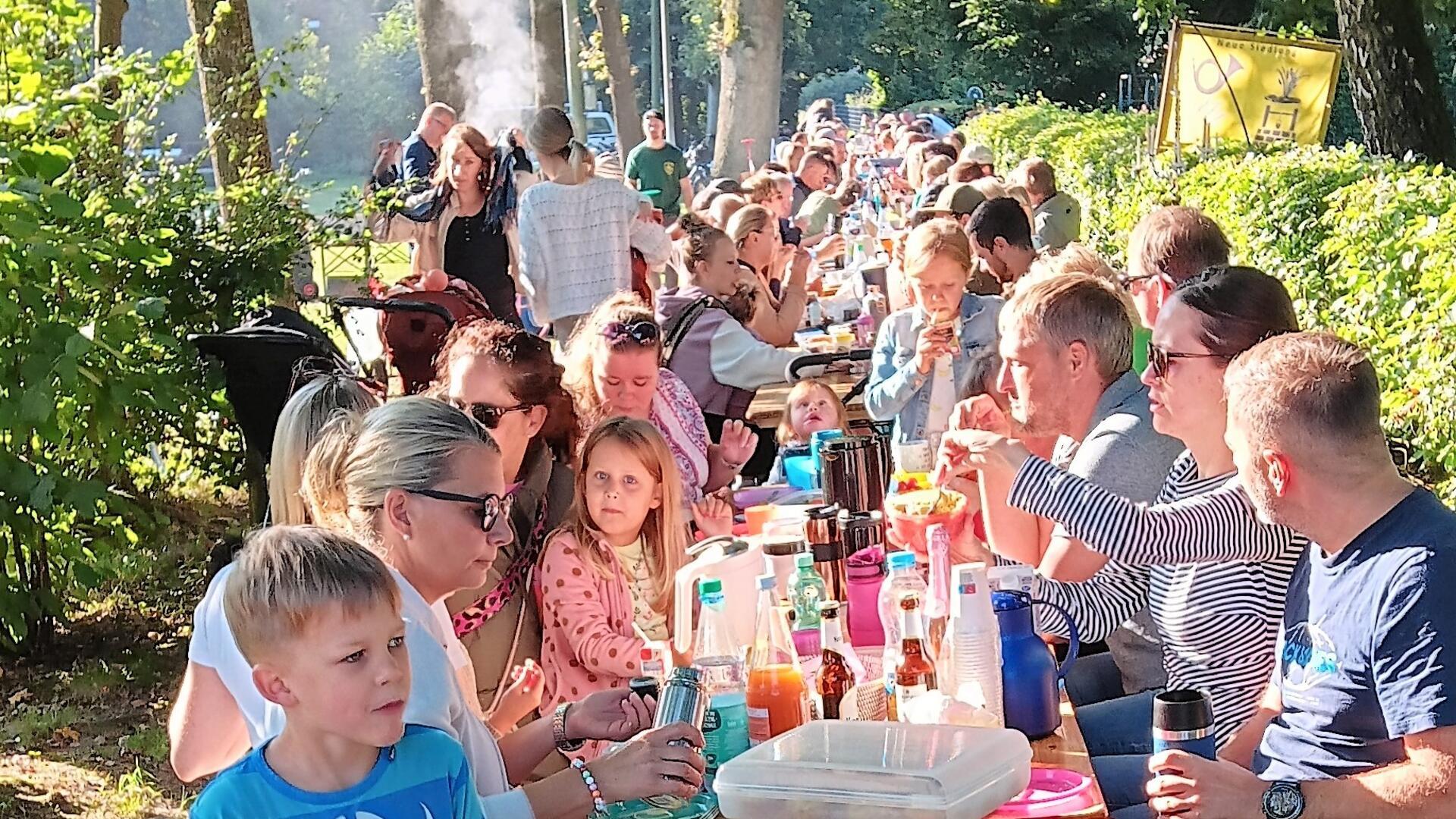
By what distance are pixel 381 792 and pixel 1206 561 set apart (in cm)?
172

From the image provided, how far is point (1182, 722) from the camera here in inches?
101

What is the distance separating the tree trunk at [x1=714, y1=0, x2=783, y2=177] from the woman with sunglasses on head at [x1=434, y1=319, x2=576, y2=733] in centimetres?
2418

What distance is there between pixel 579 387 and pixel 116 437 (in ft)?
6.38

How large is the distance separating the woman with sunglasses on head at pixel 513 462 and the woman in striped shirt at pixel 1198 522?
3.64ft

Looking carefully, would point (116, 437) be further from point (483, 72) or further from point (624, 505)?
point (483, 72)

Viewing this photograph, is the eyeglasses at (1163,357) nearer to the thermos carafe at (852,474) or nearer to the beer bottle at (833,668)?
the beer bottle at (833,668)

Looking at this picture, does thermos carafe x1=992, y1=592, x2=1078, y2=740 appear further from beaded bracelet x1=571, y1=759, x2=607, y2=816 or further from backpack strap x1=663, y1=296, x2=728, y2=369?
backpack strap x1=663, y1=296, x2=728, y2=369

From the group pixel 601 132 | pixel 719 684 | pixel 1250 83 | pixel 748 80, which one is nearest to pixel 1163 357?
pixel 719 684

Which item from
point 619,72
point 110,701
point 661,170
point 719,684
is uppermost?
point 619,72

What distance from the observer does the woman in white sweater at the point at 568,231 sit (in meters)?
8.60

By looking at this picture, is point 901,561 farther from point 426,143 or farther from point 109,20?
point 426,143

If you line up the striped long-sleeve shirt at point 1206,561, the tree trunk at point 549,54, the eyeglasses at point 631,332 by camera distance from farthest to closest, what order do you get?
the tree trunk at point 549,54, the eyeglasses at point 631,332, the striped long-sleeve shirt at point 1206,561

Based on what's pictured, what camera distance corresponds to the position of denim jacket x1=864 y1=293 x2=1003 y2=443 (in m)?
5.64

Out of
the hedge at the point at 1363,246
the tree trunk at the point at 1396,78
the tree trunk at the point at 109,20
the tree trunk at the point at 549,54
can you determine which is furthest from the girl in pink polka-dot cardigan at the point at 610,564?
the tree trunk at the point at 549,54
